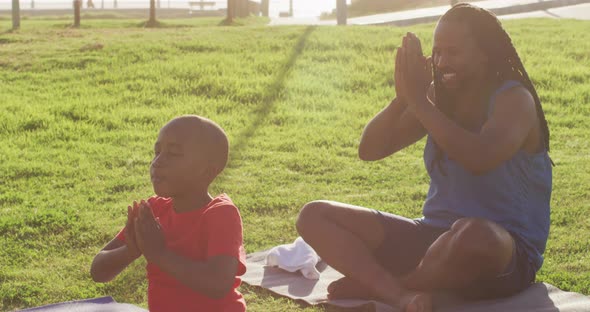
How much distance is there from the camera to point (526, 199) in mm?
4340

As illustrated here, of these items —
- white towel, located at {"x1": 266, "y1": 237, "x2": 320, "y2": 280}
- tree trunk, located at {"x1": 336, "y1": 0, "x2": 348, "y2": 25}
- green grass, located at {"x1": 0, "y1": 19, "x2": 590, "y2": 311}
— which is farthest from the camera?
tree trunk, located at {"x1": 336, "y1": 0, "x2": 348, "y2": 25}

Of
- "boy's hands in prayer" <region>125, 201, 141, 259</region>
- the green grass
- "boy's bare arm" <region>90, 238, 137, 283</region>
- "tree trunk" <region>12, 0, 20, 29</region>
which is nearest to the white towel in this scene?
the green grass

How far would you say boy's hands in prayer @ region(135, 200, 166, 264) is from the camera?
3236 millimetres

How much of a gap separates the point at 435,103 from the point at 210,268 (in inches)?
68.6

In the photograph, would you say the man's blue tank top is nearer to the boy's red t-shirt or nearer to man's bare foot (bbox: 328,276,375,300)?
man's bare foot (bbox: 328,276,375,300)

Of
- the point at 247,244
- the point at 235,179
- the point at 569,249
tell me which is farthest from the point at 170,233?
the point at 235,179

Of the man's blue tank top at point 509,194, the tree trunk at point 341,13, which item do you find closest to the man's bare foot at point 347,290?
the man's blue tank top at point 509,194

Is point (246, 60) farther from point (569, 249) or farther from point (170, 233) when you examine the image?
point (170, 233)

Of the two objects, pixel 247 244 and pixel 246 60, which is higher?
pixel 246 60

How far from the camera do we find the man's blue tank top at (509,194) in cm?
429

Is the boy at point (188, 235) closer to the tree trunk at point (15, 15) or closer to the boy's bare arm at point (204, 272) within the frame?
the boy's bare arm at point (204, 272)

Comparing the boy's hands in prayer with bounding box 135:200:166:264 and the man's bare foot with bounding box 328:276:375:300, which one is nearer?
the boy's hands in prayer with bounding box 135:200:166:264

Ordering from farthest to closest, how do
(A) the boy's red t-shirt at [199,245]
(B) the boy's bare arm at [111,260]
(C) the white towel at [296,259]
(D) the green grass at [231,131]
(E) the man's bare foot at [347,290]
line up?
(D) the green grass at [231,131], (C) the white towel at [296,259], (E) the man's bare foot at [347,290], (B) the boy's bare arm at [111,260], (A) the boy's red t-shirt at [199,245]

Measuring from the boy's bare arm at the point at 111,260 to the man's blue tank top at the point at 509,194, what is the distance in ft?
5.64
